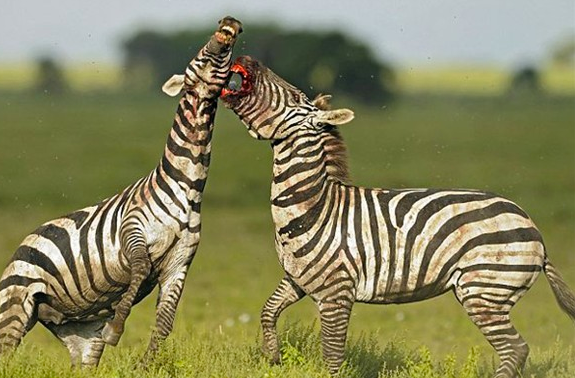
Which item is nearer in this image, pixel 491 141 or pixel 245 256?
pixel 245 256

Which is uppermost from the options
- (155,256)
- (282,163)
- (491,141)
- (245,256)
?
(491,141)

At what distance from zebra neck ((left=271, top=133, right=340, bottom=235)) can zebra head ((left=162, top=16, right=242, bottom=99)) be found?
68cm

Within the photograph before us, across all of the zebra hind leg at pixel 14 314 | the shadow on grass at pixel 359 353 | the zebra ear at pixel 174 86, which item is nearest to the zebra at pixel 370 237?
the zebra ear at pixel 174 86

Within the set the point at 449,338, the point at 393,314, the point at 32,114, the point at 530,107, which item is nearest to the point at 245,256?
the point at 393,314

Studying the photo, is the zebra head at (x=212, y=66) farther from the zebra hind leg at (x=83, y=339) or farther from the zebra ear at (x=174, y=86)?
the zebra hind leg at (x=83, y=339)

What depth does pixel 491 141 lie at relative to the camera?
199 feet

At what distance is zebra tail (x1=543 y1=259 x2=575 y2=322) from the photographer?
9.65m

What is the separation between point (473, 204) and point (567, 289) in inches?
43.5

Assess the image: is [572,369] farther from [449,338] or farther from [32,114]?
[32,114]

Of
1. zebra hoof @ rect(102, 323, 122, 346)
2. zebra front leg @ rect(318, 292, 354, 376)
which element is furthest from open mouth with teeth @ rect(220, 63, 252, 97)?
zebra hoof @ rect(102, 323, 122, 346)

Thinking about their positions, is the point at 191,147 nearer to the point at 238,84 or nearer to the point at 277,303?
the point at 238,84

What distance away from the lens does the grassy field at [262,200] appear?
33.4ft

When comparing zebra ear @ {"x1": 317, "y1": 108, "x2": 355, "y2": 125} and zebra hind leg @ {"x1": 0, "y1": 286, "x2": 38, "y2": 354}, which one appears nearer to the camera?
zebra ear @ {"x1": 317, "y1": 108, "x2": 355, "y2": 125}

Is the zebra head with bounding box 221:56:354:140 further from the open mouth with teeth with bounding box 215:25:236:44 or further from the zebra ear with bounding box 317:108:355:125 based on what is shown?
the open mouth with teeth with bounding box 215:25:236:44
